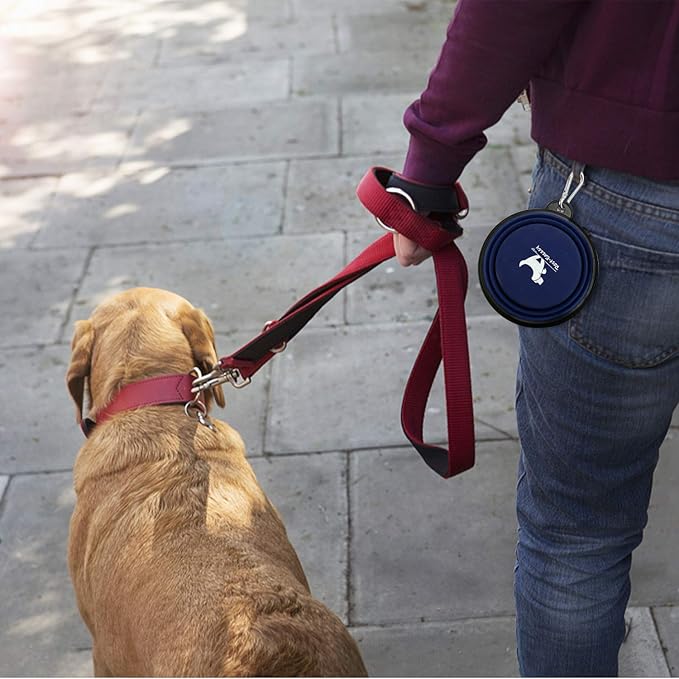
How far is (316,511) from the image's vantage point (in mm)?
3559

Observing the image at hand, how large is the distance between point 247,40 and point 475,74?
6554mm

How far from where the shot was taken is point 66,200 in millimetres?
5770

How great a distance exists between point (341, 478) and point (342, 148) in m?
2.97

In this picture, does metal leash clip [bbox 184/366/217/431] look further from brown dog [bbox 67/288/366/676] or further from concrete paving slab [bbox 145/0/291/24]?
concrete paving slab [bbox 145/0/291/24]

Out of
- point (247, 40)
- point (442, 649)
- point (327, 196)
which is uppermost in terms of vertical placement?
point (442, 649)

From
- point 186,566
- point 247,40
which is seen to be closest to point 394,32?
point 247,40

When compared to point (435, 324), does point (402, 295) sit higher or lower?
lower

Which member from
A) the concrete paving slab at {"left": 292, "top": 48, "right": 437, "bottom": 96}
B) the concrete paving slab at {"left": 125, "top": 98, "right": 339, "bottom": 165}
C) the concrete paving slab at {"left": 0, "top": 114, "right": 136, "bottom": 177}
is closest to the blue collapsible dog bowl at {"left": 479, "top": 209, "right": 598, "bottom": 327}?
the concrete paving slab at {"left": 125, "top": 98, "right": 339, "bottom": 165}

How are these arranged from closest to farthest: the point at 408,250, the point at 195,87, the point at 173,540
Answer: the point at 408,250 < the point at 173,540 < the point at 195,87

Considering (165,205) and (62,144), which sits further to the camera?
(62,144)

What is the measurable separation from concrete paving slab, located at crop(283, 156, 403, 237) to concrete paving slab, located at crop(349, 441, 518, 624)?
1.88 meters

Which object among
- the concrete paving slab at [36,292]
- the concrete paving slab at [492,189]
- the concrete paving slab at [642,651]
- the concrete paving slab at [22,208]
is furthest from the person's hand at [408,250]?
the concrete paving slab at [22,208]

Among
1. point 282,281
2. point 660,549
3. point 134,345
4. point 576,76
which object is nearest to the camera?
point 576,76

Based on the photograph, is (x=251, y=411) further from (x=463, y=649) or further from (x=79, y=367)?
(x=463, y=649)
